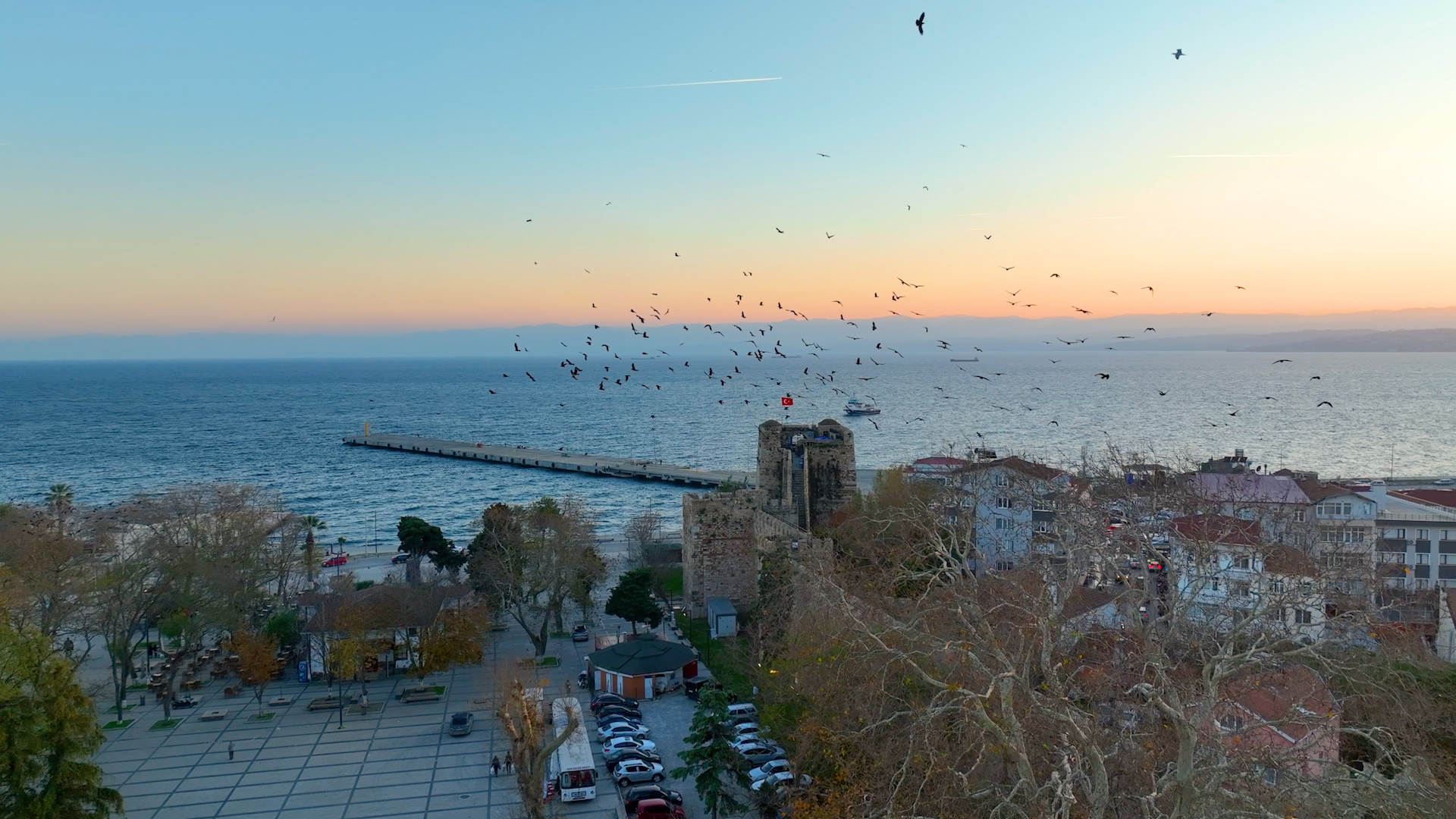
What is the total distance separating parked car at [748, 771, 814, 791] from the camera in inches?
712

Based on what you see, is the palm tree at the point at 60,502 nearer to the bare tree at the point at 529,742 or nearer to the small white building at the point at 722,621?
the small white building at the point at 722,621

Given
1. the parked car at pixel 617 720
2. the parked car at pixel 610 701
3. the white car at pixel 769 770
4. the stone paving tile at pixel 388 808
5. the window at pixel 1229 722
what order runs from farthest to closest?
the parked car at pixel 610 701 → the parked car at pixel 617 720 → the white car at pixel 769 770 → the stone paving tile at pixel 388 808 → the window at pixel 1229 722

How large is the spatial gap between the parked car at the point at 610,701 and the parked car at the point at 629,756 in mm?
3263

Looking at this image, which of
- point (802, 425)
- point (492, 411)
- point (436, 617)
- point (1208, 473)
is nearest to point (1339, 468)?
point (1208, 473)

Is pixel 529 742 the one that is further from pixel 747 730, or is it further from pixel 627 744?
pixel 747 730

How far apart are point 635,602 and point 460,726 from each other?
28.8 feet

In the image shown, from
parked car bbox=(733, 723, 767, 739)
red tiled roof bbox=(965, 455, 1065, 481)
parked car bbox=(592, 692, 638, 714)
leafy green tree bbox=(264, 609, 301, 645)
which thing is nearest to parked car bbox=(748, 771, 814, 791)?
parked car bbox=(733, 723, 767, 739)

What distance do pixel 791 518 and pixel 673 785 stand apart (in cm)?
1549

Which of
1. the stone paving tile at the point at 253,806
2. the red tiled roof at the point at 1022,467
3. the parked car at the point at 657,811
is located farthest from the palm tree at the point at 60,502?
the red tiled roof at the point at 1022,467

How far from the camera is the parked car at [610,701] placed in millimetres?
24828

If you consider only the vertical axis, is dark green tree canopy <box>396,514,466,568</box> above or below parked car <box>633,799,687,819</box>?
above

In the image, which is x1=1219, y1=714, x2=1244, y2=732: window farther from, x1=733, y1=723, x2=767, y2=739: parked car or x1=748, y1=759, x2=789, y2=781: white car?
x1=733, y1=723, x2=767, y2=739: parked car

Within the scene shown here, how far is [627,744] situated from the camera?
21.9m

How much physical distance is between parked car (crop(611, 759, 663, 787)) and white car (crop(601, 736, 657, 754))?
856 mm
